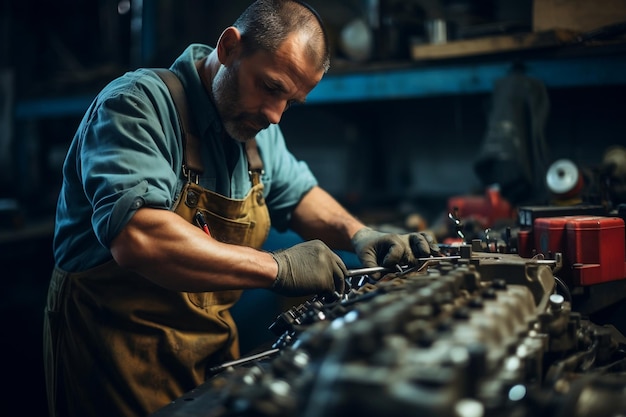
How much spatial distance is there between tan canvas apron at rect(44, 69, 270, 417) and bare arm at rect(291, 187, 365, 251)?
0.46m

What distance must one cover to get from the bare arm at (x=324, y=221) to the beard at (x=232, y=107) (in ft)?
1.45

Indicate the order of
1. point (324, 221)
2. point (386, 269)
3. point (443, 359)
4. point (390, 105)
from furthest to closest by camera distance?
Answer: point (390, 105)
point (324, 221)
point (386, 269)
point (443, 359)

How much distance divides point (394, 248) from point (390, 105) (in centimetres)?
214

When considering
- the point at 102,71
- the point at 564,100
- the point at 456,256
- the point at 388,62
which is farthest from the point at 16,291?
the point at 564,100

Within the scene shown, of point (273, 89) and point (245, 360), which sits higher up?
point (273, 89)

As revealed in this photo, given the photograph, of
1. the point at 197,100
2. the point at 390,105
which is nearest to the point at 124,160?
the point at 197,100

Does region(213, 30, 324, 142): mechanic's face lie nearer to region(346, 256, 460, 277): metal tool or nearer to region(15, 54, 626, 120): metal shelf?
region(346, 256, 460, 277): metal tool

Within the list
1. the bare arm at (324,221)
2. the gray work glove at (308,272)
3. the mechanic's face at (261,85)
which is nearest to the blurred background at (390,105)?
the bare arm at (324,221)

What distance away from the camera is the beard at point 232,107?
170 centimetres

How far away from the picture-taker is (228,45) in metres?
1.68

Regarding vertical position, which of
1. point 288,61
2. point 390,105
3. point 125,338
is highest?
point 288,61

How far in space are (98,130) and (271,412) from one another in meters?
0.96

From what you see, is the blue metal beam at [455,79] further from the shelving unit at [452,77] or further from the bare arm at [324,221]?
the bare arm at [324,221]

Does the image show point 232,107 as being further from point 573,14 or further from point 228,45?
point 573,14
